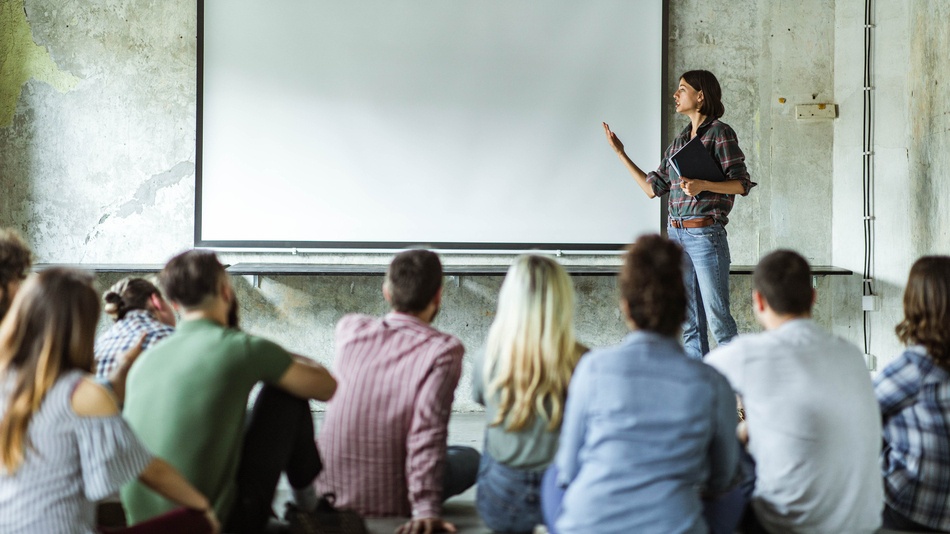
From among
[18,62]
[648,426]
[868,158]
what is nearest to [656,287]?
[648,426]

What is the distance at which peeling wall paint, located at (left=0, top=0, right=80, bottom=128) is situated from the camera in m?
4.55

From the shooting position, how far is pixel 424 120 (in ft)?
15.3

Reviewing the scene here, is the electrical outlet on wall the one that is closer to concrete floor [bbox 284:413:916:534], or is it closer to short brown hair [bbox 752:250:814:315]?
concrete floor [bbox 284:413:916:534]

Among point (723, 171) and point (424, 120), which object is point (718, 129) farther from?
point (424, 120)

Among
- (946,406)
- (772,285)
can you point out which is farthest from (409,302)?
(946,406)

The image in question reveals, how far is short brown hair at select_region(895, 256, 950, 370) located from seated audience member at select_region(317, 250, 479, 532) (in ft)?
3.65

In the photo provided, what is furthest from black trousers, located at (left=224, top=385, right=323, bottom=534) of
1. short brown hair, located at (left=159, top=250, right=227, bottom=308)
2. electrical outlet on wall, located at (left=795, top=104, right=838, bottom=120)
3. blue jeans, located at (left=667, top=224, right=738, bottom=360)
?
electrical outlet on wall, located at (left=795, top=104, right=838, bottom=120)

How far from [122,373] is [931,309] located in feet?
6.98

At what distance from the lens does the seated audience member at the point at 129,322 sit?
→ 8.38ft

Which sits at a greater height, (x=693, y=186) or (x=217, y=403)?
(x=693, y=186)

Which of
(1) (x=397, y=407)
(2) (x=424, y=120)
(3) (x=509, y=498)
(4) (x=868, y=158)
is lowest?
(3) (x=509, y=498)

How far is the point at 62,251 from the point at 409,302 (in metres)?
3.07

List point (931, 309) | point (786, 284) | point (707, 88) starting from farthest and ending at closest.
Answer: point (707, 88), point (931, 309), point (786, 284)

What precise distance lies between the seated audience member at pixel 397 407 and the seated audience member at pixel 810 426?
0.70 meters
